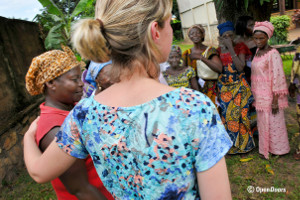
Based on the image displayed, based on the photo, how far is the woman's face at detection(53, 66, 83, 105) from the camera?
1.75m

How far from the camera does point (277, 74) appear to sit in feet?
10.6

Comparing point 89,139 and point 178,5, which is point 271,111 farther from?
point 178,5

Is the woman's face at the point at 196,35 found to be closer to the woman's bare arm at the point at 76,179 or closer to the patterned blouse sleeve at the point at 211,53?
the patterned blouse sleeve at the point at 211,53

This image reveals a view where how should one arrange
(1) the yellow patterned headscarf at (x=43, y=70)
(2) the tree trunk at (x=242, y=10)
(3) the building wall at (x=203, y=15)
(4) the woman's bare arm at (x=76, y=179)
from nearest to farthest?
1. (4) the woman's bare arm at (x=76, y=179)
2. (1) the yellow patterned headscarf at (x=43, y=70)
3. (2) the tree trunk at (x=242, y=10)
4. (3) the building wall at (x=203, y=15)

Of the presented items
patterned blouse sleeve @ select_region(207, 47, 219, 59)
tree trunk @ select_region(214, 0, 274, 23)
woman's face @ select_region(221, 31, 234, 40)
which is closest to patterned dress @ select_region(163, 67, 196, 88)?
patterned blouse sleeve @ select_region(207, 47, 219, 59)

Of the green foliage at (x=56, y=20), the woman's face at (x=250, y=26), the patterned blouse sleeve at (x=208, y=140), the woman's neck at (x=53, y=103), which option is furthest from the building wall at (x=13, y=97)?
the woman's face at (x=250, y=26)

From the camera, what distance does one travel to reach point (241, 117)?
3803mm

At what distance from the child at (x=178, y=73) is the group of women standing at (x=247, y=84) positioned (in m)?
0.07

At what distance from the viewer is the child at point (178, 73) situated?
3.96m

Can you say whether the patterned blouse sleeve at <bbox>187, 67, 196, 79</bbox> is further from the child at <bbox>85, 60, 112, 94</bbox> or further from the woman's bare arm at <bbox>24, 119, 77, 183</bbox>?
the woman's bare arm at <bbox>24, 119, 77, 183</bbox>

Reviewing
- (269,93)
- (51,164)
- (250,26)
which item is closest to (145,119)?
(51,164)

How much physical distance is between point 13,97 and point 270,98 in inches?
177

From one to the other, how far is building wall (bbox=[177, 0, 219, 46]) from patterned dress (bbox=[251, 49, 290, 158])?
1354 cm

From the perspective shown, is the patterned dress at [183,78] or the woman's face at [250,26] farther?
the woman's face at [250,26]
